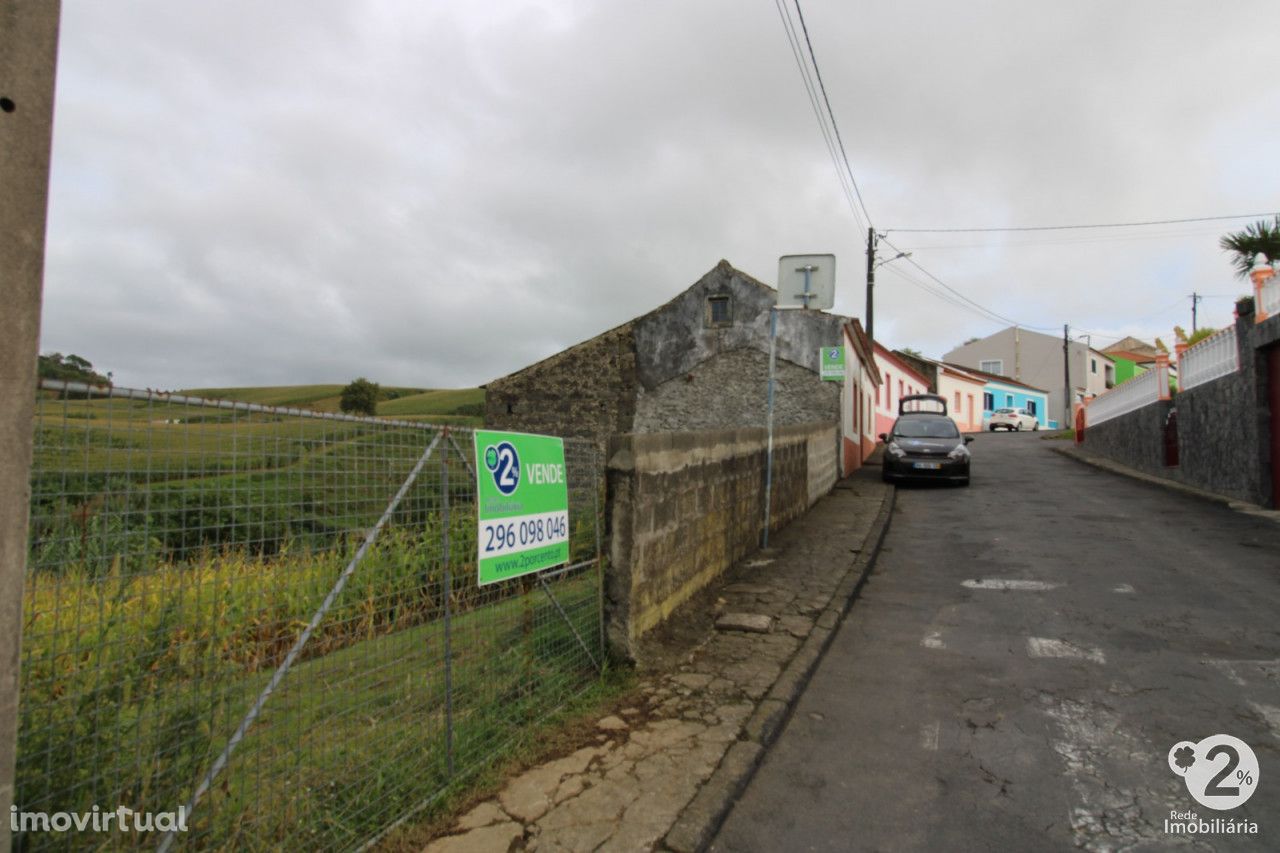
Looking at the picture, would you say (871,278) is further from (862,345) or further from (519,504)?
(519,504)

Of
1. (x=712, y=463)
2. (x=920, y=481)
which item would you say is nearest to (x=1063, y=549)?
→ (x=712, y=463)

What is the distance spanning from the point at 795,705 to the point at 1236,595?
16.3 feet

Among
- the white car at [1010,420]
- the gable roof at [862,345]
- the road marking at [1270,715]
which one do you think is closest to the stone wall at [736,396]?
the gable roof at [862,345]

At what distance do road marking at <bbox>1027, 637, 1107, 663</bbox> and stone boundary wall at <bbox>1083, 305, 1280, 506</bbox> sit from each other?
8.34 metres

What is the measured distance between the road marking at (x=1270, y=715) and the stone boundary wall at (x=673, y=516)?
357 cm

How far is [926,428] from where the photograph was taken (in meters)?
17.0

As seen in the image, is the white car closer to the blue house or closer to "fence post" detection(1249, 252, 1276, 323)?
the blue house

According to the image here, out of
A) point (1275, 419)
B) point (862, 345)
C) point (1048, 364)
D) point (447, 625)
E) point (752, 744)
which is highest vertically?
point (1048, 364)

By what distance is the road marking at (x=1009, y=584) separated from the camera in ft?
24.1

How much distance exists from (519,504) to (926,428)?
14.8m

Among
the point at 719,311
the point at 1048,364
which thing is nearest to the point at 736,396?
the point at 719,311

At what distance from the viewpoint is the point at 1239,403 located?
39.0 ft

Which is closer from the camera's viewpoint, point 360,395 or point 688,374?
point 688,374

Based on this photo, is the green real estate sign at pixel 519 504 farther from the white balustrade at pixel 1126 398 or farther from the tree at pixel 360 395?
the tree at pixel 360 395
